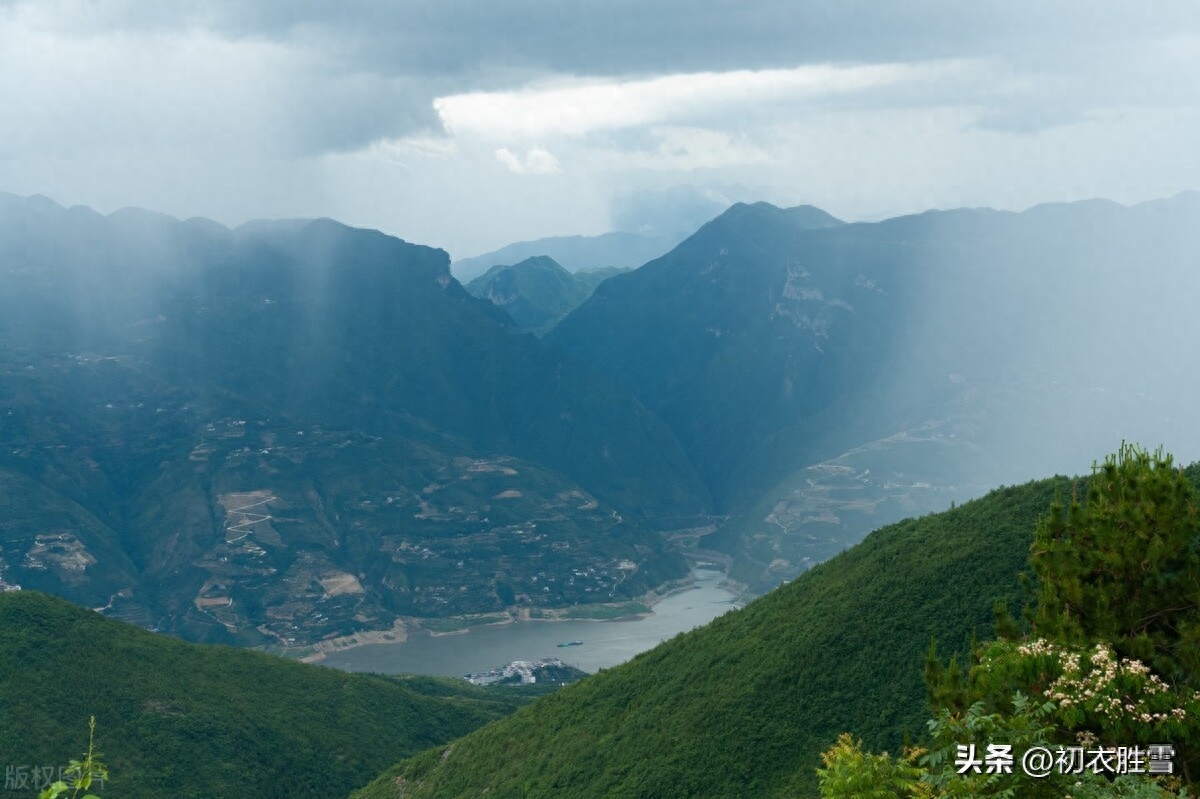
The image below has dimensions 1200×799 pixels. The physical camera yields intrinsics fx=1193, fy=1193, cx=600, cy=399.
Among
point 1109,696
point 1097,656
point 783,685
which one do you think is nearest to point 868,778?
point 1109,696

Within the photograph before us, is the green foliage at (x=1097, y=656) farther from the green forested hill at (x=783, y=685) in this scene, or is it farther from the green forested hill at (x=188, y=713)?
the green forested hill at (x=188, y=713)

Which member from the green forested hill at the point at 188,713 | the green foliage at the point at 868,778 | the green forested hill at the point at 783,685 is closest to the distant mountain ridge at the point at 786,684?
the green forested hill at the point at 783,685

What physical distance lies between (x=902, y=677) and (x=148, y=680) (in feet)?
248

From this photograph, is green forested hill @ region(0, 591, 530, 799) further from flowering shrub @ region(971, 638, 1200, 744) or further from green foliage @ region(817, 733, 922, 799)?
flowering shrub @ region(971, 638, 1200, 744)

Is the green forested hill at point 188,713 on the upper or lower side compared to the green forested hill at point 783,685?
lower

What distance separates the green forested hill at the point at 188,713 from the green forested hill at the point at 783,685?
24.1 metres

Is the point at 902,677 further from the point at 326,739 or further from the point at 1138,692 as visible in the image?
the point at 326,739

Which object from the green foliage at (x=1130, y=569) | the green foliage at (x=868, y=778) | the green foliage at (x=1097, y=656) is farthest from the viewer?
the green foliage at (x=1130, y=569)

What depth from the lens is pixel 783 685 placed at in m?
71.8

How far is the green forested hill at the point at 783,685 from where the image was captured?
6650cm

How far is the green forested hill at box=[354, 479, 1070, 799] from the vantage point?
66500 millimetres

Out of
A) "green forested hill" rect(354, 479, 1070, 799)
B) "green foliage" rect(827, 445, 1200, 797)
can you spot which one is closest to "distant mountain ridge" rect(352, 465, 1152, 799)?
"green forested hill" rect(354, 479, 1070, 799)

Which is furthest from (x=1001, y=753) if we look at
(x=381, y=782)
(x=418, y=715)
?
(x=418, y=715)

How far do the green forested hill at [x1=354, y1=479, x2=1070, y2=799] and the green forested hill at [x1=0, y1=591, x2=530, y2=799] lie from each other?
948 inches
